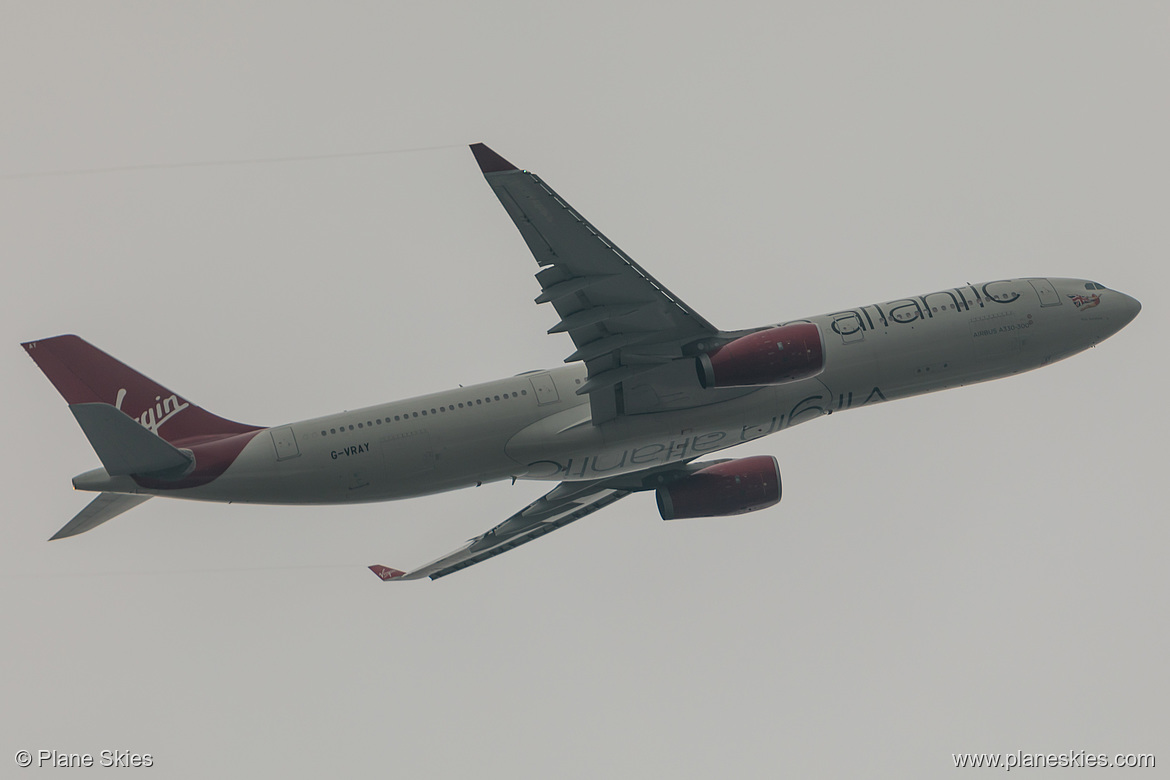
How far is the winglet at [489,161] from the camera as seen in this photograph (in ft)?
91.5

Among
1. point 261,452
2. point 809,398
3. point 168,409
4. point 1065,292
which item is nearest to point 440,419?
point 261,452

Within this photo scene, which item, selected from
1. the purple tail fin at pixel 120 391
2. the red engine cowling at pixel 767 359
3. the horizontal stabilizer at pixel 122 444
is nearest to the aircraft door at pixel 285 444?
the purple tail fin at pixel 120 391

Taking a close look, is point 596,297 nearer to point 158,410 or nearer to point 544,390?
point 544,390

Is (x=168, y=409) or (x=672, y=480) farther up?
(x=168, y=409)

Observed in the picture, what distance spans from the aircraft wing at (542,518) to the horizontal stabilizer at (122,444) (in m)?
11.4

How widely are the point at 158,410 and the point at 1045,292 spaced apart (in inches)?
1067

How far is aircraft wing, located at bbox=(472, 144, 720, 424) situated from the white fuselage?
0.77m

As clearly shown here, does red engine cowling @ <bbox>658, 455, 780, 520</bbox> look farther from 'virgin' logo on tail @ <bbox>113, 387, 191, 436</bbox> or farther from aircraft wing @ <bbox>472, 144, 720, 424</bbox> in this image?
'virgin' logo on tail @ <bbox>113, 387, 191, 436</bbox>

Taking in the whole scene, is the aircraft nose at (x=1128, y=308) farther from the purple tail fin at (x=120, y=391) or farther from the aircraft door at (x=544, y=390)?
the purple tail fin at (x=120, y=391)

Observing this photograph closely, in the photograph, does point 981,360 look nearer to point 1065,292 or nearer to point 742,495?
point 1065,292

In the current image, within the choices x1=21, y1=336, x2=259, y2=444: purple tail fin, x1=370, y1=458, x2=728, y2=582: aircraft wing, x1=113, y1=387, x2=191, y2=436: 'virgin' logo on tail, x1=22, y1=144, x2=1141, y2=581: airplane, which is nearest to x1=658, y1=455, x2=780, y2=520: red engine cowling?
x1=370, y1=458, x2=728, y2=582: aircraft wing

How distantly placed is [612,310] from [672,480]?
9604 millimetres

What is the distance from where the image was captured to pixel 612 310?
32562mm

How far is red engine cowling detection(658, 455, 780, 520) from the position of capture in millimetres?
39531
